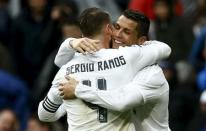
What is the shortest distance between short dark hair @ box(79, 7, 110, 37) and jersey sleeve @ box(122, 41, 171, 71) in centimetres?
22

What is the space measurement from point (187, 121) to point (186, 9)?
2.44 meters

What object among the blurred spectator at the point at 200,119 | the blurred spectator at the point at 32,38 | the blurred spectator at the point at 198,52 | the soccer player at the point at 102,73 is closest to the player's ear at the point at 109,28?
the soccer player at the point at 102,73

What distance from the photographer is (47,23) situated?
478 inches

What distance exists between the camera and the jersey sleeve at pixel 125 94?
6.55 m

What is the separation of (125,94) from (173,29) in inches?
206

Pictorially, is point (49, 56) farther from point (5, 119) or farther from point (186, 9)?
point (186, 9)

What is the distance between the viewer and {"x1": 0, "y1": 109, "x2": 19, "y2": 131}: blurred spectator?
10656 millimetres

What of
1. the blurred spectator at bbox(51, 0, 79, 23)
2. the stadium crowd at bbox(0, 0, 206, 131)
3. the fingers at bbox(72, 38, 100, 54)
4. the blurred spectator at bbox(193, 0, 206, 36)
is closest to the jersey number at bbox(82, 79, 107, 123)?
Result: the fingers at bbox(72, 38, 100, 54)

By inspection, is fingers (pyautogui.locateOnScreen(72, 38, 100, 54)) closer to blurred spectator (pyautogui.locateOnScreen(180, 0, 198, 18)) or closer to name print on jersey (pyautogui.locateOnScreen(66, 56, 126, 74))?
name print on jersey (pyautogui.locateOnScreen(66, 56, 126, 74))

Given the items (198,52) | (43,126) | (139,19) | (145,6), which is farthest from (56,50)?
(139,19)

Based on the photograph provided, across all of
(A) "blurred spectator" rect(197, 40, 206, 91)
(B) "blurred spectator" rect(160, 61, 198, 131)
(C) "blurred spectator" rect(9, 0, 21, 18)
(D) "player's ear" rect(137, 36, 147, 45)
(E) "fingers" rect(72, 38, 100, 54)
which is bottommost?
(C) "blurred spectator" rect(9, 0, 21, 18)

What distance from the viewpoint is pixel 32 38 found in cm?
1207

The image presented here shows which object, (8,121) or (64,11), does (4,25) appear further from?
(8,121)

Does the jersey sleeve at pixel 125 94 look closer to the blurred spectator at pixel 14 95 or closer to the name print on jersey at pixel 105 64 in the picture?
the name print on jersey at pixel 105 64
